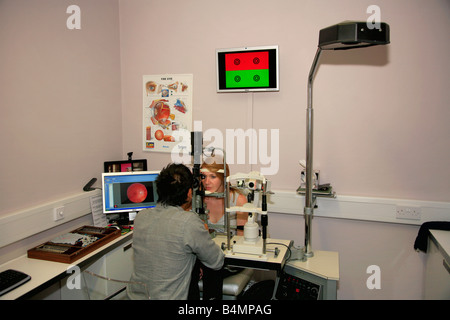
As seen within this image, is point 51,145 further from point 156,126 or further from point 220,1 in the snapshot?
point 220,1

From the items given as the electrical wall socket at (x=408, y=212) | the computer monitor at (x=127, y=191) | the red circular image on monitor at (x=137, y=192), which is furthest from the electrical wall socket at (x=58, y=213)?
the electrical wall socket at (x=408, y=212)

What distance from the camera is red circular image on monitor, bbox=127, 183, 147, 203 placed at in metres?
2.53

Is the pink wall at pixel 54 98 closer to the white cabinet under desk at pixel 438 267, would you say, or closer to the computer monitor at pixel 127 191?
Result: the computer monitor at pixel 127 191

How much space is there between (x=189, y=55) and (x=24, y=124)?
1270mm

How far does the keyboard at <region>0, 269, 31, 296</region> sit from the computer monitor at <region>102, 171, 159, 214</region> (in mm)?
777

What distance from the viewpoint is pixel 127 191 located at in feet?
8.28

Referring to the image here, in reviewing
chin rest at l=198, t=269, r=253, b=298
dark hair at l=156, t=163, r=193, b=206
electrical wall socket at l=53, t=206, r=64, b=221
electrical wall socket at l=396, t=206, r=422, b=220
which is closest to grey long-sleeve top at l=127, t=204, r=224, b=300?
dark hair at l=156, t=163, r=193, b=206

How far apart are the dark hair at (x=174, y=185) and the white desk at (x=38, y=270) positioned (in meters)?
0.63

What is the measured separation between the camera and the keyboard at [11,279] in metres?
1.61

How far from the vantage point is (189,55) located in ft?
8.89
